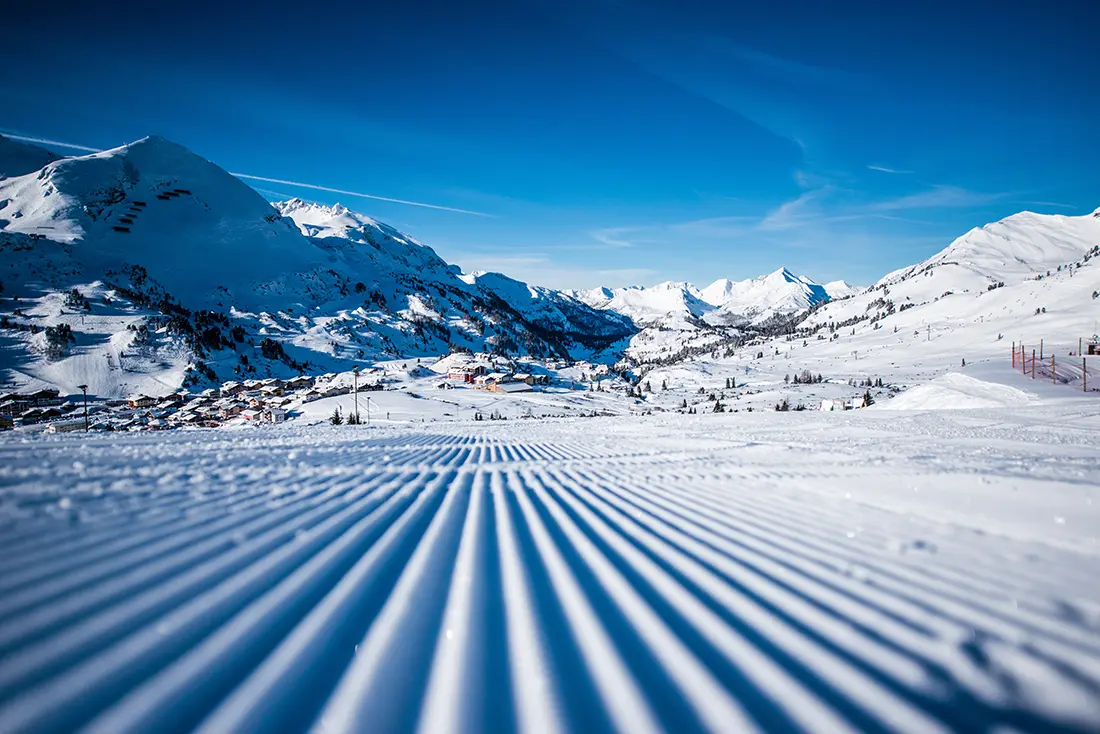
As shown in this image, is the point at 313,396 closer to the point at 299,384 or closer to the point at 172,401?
the point at 299,384

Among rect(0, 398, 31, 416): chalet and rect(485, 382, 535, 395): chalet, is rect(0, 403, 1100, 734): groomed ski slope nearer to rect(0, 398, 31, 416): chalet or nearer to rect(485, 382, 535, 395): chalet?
rect(485, 382, 535, 395): chalet

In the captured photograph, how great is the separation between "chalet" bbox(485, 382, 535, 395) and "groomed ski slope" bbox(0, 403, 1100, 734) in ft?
220

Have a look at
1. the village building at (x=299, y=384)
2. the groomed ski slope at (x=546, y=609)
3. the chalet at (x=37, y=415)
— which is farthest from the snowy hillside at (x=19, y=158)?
the groomed ski slope at (x=546, y=609)

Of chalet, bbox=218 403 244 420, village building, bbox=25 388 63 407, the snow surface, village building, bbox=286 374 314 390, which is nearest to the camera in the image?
the snow surface

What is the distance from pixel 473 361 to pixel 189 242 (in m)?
127

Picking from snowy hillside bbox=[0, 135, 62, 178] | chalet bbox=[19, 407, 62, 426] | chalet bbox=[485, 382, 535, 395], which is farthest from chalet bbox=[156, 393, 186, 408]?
snowy hillside bbox=[0, 135, 62, 178]

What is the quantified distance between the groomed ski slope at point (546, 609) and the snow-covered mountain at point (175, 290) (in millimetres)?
93461

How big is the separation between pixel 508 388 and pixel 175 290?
117863mm

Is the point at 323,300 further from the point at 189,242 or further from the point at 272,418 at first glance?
the point at 272,418

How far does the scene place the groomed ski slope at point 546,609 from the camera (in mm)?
1483

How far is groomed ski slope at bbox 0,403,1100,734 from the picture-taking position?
4.87 feet

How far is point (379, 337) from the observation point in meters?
132

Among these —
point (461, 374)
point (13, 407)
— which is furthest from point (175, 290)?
point (461, 374)

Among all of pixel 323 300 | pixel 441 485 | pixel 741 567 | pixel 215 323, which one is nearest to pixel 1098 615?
pixel 741 567
